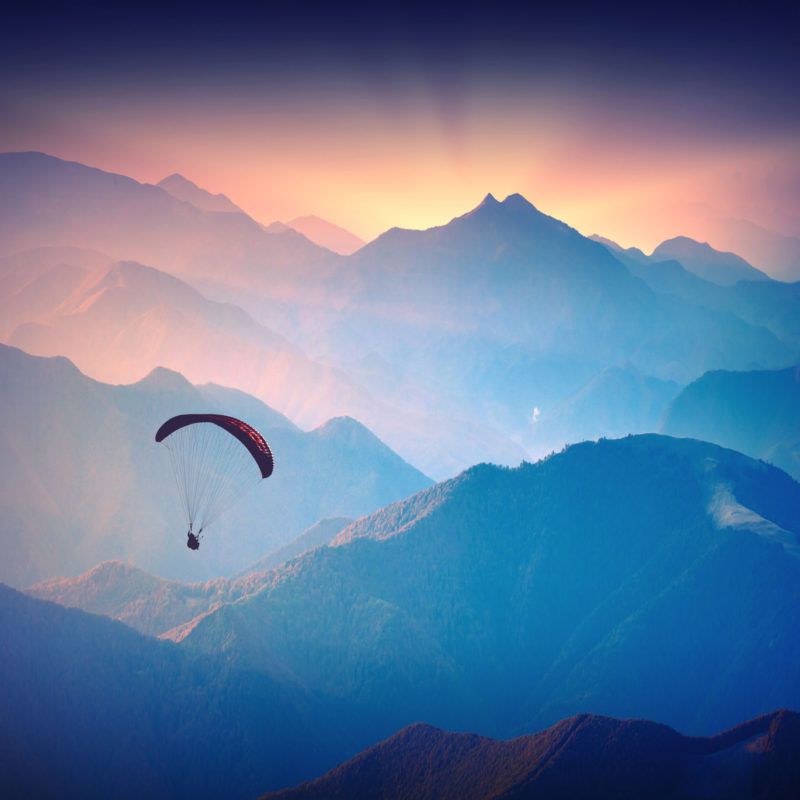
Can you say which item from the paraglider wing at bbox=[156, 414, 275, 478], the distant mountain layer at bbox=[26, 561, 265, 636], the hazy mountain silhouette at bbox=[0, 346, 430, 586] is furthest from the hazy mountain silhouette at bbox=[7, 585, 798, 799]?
the hazy mountain silhouette at bbox=[0, 346, 430, 586]

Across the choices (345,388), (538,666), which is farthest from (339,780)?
(345,388)

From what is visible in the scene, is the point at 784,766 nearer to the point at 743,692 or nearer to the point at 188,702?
the point at 743,692

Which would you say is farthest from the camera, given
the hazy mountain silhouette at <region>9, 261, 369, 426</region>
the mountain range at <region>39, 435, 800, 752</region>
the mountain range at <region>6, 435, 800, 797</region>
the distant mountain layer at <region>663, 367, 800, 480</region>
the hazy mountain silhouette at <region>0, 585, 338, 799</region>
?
the hazy mountain silhouette at <region>9, 261, 369, 426</region>

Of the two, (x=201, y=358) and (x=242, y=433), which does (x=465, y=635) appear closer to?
(x=242, y=433)

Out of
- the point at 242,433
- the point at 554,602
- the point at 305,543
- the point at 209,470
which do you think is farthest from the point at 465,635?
the point at 209,470

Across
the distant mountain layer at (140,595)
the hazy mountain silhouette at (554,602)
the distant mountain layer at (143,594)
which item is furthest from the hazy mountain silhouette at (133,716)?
the distant mountain layer at (140,595)

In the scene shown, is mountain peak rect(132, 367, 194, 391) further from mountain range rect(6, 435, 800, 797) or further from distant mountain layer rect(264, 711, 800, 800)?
distant mountain layer rect(264, 711, 800, 800)
